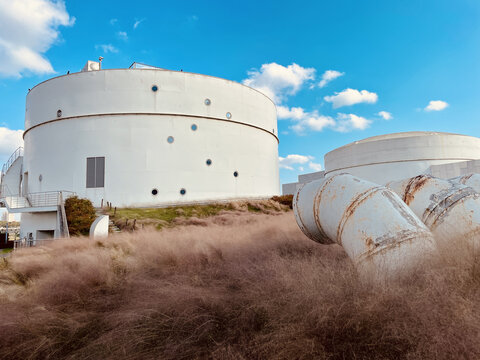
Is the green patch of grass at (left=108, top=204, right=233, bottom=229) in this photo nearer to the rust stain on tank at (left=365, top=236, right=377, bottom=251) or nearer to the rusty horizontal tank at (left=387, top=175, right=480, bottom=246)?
the rusty horizontal tank at (left=387, top=175, right=480, bottom=246)

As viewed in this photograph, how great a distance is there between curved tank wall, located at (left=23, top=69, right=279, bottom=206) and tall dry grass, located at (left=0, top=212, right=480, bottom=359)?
1637 centimetres

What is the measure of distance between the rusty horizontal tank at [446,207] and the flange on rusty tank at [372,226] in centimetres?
47

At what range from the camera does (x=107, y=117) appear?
70.6 feet

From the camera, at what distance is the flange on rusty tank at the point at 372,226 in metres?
3.51

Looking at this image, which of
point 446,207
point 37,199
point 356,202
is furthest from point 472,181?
point 37,199

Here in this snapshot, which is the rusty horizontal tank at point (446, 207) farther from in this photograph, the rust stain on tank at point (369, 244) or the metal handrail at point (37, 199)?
the metal handrail at point (37, 199)

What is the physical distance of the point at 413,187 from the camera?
16.3 feet

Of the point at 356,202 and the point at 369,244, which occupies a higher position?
the point at 356,202

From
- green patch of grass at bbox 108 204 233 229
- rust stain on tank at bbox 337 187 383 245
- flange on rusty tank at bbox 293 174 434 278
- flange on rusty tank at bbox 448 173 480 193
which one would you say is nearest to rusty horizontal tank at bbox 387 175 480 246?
flange on rusty tank at bbox 293 174 434 278

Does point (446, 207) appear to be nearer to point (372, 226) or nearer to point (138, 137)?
point (372, 226)

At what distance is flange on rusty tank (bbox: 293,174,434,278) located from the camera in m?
3.51

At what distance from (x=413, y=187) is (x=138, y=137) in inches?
763

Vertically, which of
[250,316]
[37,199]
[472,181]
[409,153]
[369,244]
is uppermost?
[409,153]

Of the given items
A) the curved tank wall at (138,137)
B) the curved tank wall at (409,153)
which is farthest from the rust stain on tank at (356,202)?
the curved tank wall at (409,153)
